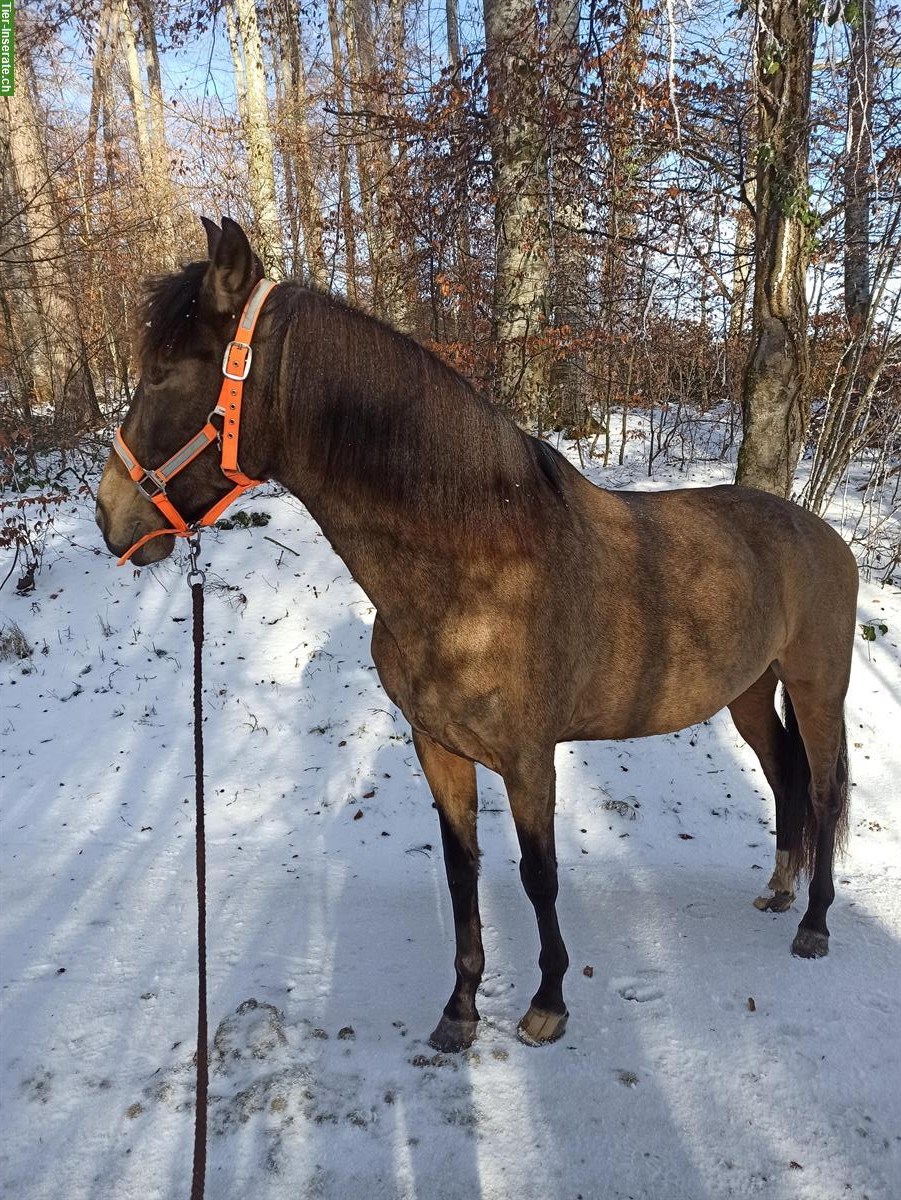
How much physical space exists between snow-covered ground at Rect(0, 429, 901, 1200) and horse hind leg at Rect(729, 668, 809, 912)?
19 cm

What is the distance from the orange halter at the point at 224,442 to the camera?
1818 mm

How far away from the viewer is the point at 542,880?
7.82 ft

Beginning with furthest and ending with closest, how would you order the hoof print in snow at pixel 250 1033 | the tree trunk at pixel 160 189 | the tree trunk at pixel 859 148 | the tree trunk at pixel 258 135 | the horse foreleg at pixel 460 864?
the tree trunk at pixel 160 189 < the tree trunk at pixel 258 135 < the tree trunk at pixel 859 148 < the horse foreleg at pixel 460 864 < the hoof print in snow at pixel 250 1033

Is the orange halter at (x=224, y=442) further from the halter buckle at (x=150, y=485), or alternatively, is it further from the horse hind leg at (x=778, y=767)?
the horse hind leg at (x=778, y=767)

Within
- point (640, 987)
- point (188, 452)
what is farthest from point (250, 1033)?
point (188, 452)

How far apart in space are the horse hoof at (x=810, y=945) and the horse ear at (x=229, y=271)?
323 centimetres

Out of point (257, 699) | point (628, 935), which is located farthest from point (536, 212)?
point (628, 935)

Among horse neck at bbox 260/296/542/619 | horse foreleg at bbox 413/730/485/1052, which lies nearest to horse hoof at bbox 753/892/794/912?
horse foreleg at bbox 413/730/485/1052

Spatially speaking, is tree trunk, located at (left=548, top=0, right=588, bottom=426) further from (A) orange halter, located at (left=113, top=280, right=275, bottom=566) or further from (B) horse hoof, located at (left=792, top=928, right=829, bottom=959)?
(B) horse hoof, located at (left=792, top=928, right=829, bottom=959)

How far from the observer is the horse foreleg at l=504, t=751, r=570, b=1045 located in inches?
89.5

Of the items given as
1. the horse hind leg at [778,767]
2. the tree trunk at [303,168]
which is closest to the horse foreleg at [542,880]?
the horse hind leg at [778,767]

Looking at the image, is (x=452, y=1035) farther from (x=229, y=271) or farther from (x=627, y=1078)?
(x=229, y=271)

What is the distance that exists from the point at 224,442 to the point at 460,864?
1663mm

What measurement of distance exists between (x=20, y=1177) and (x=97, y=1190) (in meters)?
0.24
